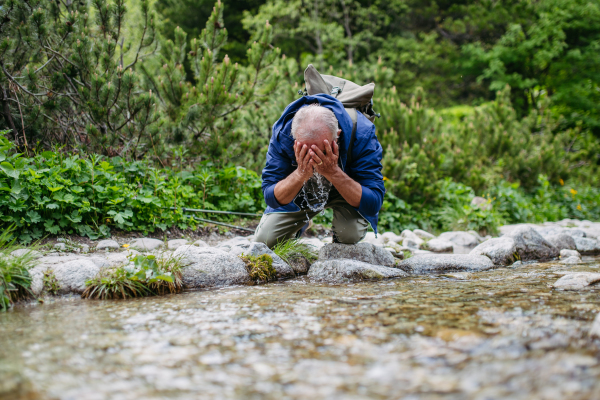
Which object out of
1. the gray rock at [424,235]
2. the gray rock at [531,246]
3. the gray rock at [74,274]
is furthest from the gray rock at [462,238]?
the gray rock at [74,274]

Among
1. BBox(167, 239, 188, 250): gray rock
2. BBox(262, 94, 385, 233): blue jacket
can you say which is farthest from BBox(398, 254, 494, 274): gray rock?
BBox(167, 239, 188, 250): gray rock

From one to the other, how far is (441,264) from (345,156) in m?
1.30

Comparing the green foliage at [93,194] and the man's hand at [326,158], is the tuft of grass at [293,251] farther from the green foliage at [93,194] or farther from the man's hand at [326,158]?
the green foliage at [93,194]

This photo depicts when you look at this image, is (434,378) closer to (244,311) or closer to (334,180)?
(244,311)

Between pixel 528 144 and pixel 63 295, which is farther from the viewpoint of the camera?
pixel 528 144

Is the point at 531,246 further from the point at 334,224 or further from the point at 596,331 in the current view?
the point at 596,331

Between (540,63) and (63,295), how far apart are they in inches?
638

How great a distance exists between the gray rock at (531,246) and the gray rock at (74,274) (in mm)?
3736

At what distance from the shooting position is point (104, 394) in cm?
123

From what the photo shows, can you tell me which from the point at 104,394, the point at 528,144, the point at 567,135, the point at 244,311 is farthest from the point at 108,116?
the point at 567,135

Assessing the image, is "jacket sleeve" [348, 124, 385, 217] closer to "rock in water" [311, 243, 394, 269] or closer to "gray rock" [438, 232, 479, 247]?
"rock in water" [311, 243, 394, 269]

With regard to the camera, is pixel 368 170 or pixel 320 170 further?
pixel 368 170

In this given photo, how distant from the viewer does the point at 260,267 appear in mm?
3049

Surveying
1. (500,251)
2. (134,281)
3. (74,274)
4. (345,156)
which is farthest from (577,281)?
(74,274)
